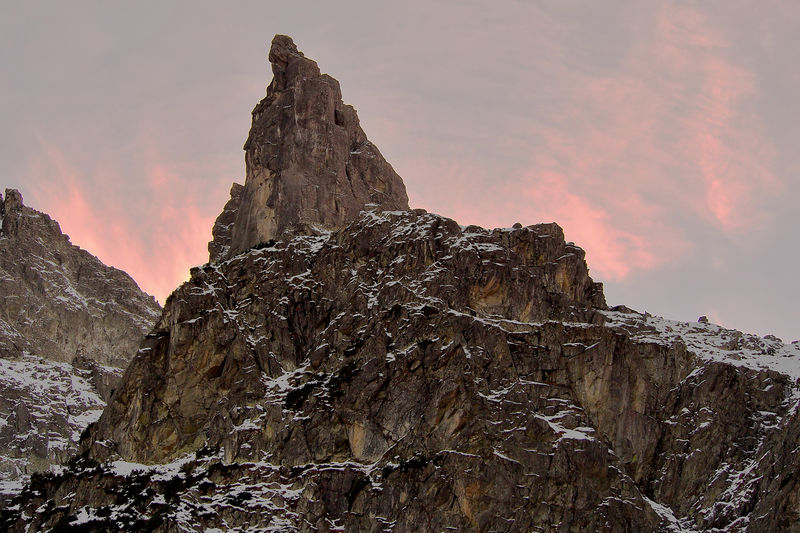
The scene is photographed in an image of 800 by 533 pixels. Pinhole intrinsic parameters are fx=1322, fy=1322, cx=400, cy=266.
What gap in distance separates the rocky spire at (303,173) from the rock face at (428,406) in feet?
67.4

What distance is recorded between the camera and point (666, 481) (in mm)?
139000

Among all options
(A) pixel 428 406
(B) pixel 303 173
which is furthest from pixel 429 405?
(B) pixel 303 173

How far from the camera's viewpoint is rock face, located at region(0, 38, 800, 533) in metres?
132

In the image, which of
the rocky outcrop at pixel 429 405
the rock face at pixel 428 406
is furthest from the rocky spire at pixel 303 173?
the rocky outcrop at pixel 429 405

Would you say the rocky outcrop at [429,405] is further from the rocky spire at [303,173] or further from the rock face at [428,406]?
the rocky spire at [303,173]

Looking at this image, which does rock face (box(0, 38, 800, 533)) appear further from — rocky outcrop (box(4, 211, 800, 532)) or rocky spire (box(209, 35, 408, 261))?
rocky spire (box(209, 35, 408, 261))

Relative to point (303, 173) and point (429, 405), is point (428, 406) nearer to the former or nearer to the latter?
point (429, 405)

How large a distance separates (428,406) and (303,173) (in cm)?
5975

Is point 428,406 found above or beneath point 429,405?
beneath

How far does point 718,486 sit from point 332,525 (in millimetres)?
40043

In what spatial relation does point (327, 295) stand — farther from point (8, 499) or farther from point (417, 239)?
point (8, 499)

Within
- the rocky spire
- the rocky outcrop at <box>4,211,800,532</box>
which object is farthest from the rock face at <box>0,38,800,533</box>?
the rocky spire

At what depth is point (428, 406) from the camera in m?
137

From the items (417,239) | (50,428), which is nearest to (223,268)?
(417,239)
